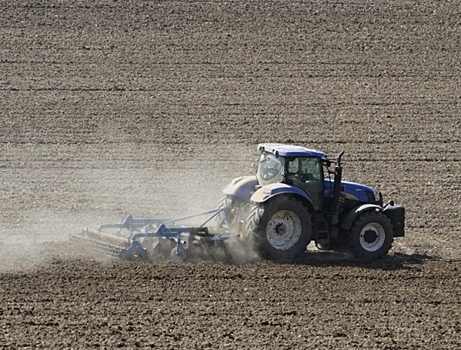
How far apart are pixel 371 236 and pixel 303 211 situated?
48.3 inches

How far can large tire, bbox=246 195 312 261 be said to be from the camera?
16.3 metres

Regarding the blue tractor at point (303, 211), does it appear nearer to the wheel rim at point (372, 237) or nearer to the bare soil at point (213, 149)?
the wheel rim at point (372, 237)

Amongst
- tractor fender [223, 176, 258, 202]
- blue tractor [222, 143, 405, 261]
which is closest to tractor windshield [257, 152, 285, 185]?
blue tractor [222, 143, 405, 261]

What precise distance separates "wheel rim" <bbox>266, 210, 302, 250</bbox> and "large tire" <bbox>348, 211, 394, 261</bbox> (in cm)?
90

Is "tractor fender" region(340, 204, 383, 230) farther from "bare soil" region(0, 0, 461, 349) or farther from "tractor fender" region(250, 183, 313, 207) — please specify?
"tractor fender" region(250, 183, 313, 207)

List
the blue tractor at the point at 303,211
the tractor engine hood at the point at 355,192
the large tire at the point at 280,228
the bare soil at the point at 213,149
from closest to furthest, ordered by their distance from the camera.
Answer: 1. the bare soil at the point at 213,149
2. the large tire at the point at 280,228
3. the blue tractor at the point at 303,211
4. the tractor engine hood at the point at 355,192

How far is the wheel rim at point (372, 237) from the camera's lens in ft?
55.5

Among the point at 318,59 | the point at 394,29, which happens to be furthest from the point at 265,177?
the point at 394,29

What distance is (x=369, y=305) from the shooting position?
1430 cm

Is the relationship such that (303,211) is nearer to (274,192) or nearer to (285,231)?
(285,231)

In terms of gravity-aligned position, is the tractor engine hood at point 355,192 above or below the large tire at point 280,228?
above

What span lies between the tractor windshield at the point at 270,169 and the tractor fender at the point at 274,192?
0.26 meters

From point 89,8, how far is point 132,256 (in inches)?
698

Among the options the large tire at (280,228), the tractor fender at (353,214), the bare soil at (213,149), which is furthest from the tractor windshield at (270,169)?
the bare soil at (213,149)
